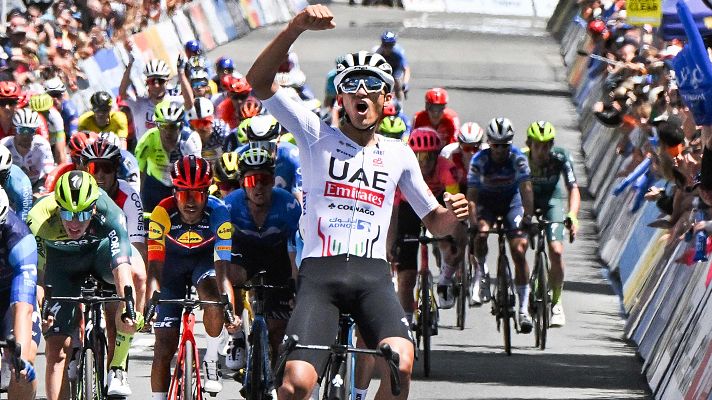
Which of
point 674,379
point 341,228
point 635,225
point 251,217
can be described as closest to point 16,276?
point 341,228

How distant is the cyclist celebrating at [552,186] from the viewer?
1652 cm

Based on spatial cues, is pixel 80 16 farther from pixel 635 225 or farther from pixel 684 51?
pixel 684 51

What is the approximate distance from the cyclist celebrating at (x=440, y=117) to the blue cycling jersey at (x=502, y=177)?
3.14 meters

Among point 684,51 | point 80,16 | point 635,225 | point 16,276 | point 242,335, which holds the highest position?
point 684,51

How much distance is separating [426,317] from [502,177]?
75.5 inches

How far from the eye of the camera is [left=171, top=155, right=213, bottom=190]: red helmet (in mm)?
11578

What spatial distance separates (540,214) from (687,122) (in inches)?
190

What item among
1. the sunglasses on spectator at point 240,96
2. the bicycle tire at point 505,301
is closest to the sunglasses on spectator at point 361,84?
the bicycle tire at point 505,301

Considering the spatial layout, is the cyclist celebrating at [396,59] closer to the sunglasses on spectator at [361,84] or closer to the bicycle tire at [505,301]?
the bicycle tire at [505,301]

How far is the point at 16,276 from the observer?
30.1ft

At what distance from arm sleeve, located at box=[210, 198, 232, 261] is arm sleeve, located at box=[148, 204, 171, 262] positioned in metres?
0.32

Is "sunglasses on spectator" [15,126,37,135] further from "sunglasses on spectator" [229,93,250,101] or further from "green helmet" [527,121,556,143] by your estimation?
"green helmet" [527,121,556,143]

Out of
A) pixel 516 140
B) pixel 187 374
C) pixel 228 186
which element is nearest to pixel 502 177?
pixel 228 186

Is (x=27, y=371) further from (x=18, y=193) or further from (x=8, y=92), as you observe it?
(x=8, y=92)
